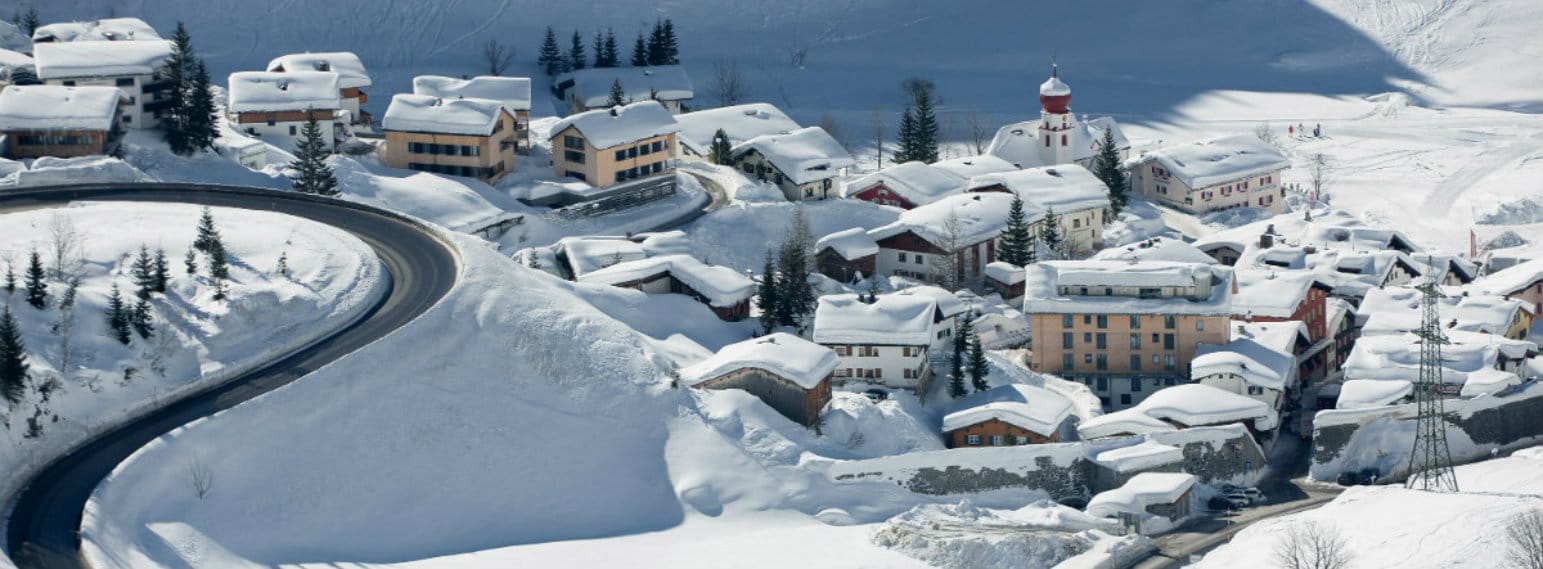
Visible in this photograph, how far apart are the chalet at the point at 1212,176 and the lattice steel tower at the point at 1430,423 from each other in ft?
121

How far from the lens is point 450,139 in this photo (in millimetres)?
105062

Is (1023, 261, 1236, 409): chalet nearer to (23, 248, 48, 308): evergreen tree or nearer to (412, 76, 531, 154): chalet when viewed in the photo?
(412, 76, 531, 154): chalet

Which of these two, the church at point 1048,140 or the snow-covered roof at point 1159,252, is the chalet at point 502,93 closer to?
the church at point 1048,140

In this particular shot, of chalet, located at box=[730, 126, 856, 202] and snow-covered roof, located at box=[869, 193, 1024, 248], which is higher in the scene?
chalet, located at box=[730, 126, 856, 202]

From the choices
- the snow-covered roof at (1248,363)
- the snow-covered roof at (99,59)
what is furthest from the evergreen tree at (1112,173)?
the snow-covered roof at (99,59)

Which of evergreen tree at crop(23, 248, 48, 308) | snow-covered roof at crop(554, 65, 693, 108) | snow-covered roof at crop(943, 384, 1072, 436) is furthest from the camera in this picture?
snow-covered roof at crop(554, 65, 693, 108)

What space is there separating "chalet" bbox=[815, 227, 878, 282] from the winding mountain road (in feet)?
62.4

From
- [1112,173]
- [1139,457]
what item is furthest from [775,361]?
[1112,173]

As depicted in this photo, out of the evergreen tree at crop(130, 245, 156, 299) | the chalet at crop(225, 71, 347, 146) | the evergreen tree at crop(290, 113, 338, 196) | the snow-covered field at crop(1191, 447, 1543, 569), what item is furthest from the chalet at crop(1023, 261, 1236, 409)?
the chalet at crop(225, 71, 347, 146)

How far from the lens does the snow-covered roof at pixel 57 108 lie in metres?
97.1

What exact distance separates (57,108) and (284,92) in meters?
13.1

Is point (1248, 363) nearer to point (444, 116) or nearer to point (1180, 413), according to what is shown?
point (1180, 413)

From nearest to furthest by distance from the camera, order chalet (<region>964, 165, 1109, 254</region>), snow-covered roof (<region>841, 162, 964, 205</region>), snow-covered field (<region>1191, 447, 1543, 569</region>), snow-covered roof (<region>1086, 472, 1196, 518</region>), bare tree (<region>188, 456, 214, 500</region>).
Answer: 1. snow-covered field (<region>1191, 447, 1543, 569</region>)
2. bare tree (<region>188, 456, 214, 500</region>)
3. snow-covered roof (<region>1086, 472, 1196, 518</region>)
4. chalet (<region>964, 165, 1109, 254</region>)
5. snow-covered roof (<region>841, 162, 964, 205</region>)

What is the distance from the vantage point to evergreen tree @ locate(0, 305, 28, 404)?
219 ft
